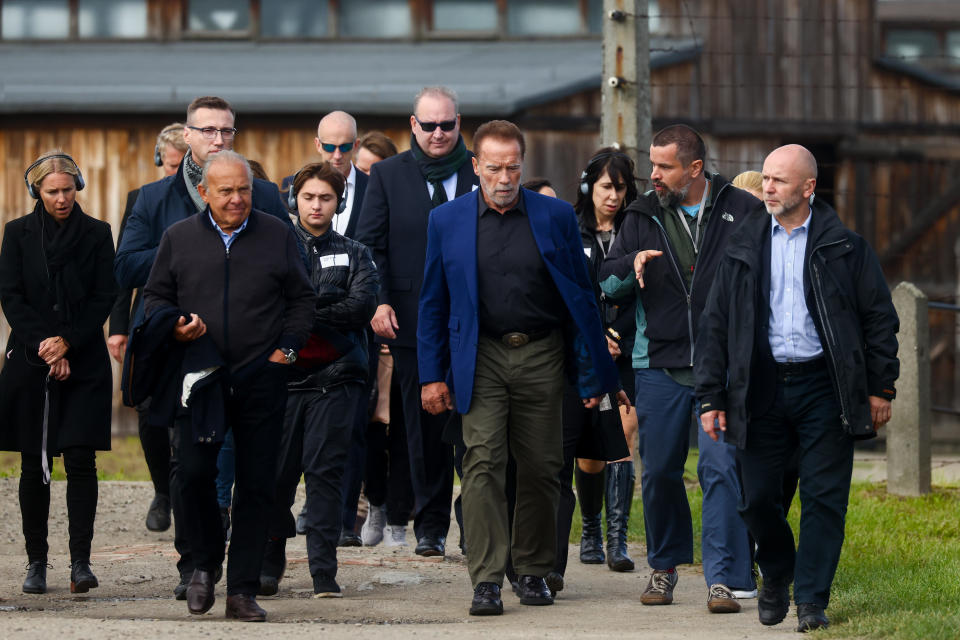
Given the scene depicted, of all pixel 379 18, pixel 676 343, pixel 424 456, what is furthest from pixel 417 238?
pixel 379 18

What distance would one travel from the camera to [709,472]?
751cm

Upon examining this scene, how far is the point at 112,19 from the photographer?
2000 centimetres

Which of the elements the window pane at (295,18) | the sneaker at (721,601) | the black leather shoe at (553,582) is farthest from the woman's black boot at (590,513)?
the window pane at (295,18)

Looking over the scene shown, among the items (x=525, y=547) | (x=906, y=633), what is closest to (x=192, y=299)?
(x=525, y=547)

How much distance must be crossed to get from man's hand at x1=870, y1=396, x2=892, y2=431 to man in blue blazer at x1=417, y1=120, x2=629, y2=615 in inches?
51.1

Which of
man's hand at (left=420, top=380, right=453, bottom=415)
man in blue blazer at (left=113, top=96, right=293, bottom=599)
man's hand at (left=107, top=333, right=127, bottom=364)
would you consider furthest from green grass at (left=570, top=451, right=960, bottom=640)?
man in blue blazer at (left=113, top=96, right=293, bottom=599)

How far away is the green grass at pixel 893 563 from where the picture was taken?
21.3 feet

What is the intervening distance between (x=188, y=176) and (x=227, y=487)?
1.74m

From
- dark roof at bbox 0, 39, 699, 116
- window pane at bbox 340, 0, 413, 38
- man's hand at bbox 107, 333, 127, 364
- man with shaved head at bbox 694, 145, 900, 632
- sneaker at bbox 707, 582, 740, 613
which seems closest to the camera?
man with shaved head at bbox 694, 145, 900, 632

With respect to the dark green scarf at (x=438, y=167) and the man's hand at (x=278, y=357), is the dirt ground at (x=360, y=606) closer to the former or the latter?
the man's hand at (x=278, y=357)

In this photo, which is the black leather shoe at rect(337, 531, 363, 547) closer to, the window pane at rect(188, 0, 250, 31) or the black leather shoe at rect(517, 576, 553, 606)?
the black leather shoe at rect(517, 576, 553, 606)

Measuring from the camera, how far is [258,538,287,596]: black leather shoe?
7.76 meters

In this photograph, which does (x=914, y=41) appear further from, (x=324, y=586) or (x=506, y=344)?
(x=324, y=586)

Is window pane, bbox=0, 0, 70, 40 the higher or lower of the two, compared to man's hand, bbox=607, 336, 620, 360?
higher
